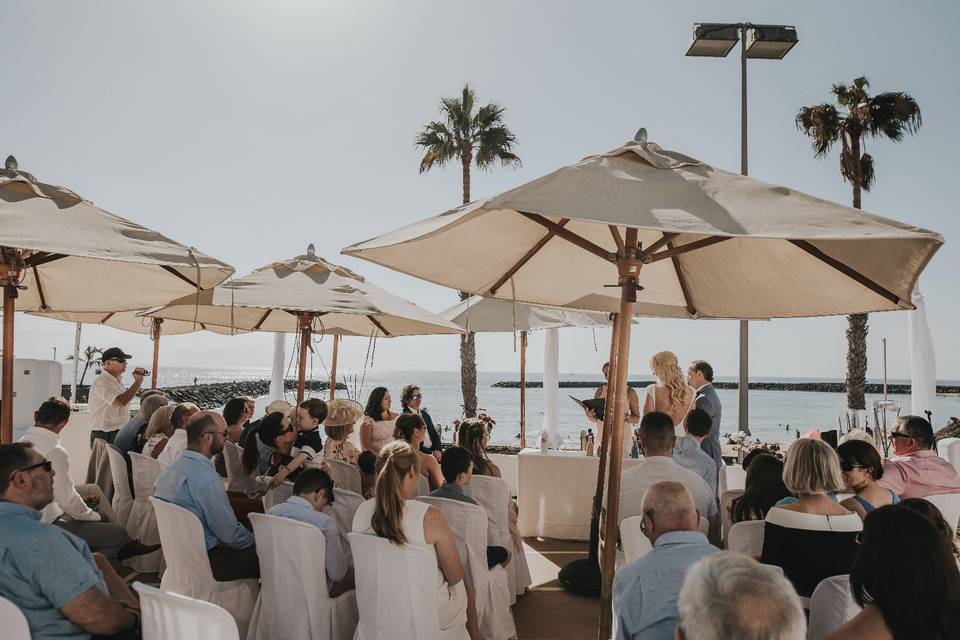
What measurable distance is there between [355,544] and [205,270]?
2.65 m

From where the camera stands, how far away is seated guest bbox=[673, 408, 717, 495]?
493 cm

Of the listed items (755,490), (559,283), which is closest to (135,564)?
(559,283)

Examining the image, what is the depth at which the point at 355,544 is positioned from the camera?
3451mm

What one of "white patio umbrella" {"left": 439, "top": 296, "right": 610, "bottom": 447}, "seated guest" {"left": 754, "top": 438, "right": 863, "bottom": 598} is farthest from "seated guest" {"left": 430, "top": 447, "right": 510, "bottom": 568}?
"white patio umbrella" {"left": 439, "top": 296, "right": 610, "bottom": 447}

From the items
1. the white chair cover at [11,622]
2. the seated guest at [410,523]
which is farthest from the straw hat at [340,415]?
the white chair cover at [11,622]

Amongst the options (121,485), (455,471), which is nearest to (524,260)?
(455,471)

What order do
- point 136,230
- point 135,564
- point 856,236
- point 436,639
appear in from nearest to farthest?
point 856,236 < point 436,639 < point 136,230 < point 135,564

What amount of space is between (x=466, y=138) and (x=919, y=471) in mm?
17506

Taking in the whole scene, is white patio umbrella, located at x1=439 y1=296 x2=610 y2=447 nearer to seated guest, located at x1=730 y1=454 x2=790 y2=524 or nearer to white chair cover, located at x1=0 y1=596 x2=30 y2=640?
seated guest, located at x1=730 y1=454 x2=790 y2=524

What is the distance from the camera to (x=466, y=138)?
20.7 m

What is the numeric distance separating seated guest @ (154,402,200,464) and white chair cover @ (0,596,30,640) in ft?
10.1

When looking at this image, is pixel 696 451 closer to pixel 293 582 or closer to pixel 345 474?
pixel 345 474

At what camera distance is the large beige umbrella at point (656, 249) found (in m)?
2.66

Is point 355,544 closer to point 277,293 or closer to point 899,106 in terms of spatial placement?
point 277,293
